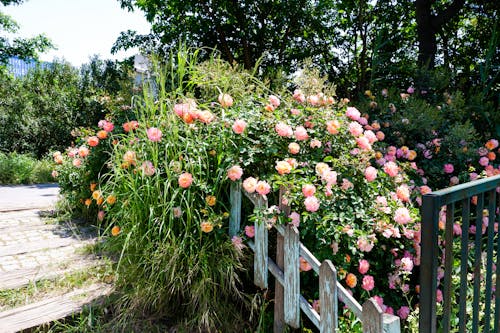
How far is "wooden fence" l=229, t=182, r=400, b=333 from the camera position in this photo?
4.65ft

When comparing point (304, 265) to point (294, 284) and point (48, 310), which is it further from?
point (48, 310)

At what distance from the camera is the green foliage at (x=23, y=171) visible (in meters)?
7.13

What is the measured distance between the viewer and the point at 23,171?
7281mm

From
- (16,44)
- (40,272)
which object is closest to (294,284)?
(40,272)

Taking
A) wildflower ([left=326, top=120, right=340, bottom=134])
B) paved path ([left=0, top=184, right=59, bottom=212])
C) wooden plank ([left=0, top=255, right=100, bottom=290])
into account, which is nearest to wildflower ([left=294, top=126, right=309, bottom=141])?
wildflower ([left=326, top=120, right=340, bottom=134])

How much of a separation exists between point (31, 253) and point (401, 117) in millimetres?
3240

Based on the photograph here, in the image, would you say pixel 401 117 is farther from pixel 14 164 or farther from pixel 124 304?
pixel 14 164

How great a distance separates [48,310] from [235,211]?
42.9 inches

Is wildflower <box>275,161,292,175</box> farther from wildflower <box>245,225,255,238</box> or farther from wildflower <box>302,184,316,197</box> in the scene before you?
wildflower <box>245,225,255,238</box>

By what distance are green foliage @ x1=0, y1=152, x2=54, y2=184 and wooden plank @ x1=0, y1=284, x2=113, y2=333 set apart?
604cm

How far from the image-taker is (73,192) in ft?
12.7

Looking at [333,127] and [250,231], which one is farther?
[333,127]

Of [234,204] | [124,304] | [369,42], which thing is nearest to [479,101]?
[234,204]

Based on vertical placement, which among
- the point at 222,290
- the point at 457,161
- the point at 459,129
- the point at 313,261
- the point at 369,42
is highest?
the point at 369,42
